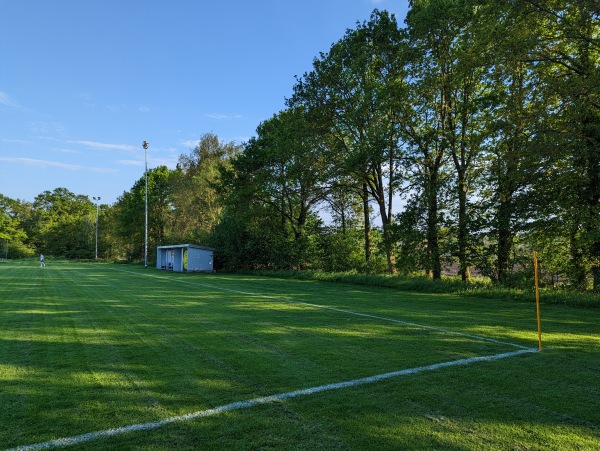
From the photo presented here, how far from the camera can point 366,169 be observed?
71.4ft

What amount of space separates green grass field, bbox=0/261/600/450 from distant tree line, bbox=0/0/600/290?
7.24 meters

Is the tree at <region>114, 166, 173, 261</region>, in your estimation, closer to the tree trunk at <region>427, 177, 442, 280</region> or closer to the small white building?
the small white building

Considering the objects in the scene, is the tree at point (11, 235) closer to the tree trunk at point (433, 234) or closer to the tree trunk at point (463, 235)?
the tree trunk at point (433, 234)

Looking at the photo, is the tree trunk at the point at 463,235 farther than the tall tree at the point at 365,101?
No

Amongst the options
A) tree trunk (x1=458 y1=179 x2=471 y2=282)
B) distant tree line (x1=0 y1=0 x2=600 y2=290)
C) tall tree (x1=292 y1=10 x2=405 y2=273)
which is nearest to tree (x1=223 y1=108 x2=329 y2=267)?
distant tree line (x1=0 y1=0 x2=600 y2=290)

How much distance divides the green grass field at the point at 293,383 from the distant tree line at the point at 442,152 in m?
7.24

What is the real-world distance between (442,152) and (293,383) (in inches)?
699

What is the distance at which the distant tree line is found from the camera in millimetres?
13359

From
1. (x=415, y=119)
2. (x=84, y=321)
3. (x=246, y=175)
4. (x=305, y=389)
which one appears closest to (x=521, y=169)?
(x=415, y=119)

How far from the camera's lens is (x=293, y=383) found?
4.30 metres

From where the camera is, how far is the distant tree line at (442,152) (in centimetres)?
1336

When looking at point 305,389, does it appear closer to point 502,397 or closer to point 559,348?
point 502,397

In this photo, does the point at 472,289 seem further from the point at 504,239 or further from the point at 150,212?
the point at 150,212

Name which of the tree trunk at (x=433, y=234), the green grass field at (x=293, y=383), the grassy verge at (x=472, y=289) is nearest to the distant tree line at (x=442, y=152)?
the tree trunk at (x=433, y=234)
